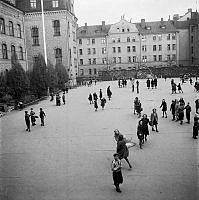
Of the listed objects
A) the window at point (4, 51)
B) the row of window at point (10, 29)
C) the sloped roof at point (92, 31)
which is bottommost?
the window at point (4, 51)

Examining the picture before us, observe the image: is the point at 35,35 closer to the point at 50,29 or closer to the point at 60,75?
the point at 50,29

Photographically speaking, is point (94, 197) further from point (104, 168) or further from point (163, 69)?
point (163, 69)

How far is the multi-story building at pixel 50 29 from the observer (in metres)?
52.4

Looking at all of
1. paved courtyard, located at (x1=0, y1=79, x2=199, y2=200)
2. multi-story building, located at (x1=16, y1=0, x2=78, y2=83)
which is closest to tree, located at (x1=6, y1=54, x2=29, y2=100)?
paved courtyard, located at (x1=0, y1=79, x2=199, y2=200)

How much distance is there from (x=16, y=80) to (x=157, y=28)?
60.7m

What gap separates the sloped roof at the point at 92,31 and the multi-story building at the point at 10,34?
3856 centimetres

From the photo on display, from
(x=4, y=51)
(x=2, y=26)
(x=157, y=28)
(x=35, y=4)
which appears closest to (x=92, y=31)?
(x=157, y=28)

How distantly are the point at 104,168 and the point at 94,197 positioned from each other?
2691mm

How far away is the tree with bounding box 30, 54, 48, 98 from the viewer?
3741 cm

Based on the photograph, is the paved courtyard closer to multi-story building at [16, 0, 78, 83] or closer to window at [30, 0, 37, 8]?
multi-story building at [16, 0, 78, 83]

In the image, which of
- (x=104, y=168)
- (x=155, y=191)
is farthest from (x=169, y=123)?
(x=155, y=191)

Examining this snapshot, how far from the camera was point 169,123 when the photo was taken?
66.3 ft

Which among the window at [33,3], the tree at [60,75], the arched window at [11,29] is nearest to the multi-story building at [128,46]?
the window at [33,3]

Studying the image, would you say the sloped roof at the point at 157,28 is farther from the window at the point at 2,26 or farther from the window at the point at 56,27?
the window at the point at 2,26
